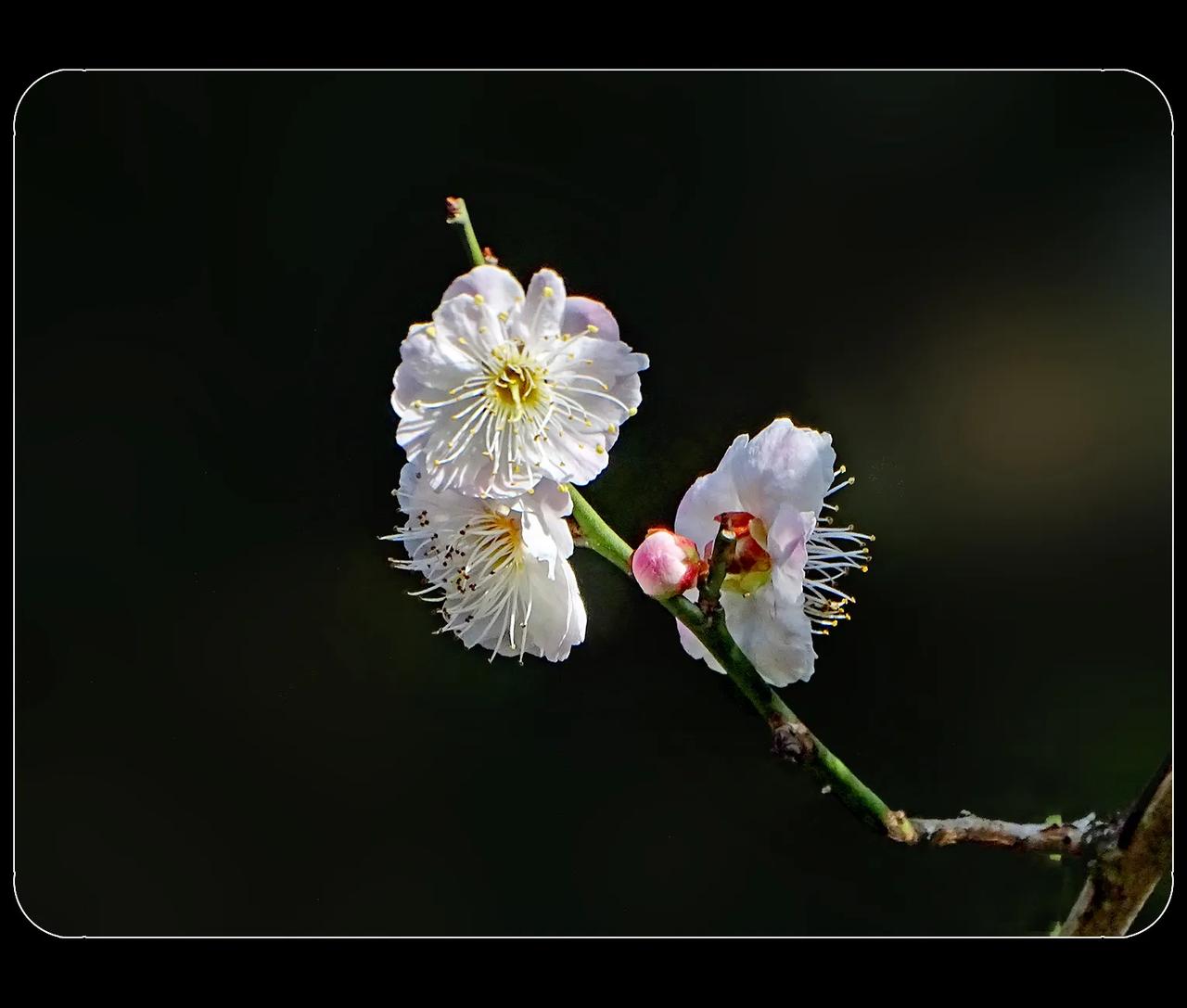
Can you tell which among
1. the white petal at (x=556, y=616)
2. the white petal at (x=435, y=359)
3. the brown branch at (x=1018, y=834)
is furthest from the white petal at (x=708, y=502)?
the brown branch at (x=1018, y=834)

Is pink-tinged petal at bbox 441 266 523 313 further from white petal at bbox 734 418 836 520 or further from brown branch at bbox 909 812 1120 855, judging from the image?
brown branch at bbox 909 812 1120 855

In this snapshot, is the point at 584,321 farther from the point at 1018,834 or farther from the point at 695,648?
the point at 1018,834

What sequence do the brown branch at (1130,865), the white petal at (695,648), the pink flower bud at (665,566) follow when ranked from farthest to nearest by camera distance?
the brown branch at (1130,865)
the white petal at (695,648)
the pink flower bud at (665,566)

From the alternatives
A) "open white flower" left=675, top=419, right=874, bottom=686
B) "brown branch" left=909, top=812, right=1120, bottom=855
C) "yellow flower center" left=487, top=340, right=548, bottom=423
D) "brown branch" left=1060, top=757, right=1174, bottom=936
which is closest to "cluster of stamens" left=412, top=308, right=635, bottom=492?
"yellow flower center" left=487, top=340, right=548, bottom=423

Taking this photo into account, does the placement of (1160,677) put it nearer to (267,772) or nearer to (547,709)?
(547,709)

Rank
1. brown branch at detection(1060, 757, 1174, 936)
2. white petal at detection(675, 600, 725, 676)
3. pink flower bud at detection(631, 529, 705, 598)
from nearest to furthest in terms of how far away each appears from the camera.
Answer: pink flower bud at detection(631, 529, 705, 598) < white petal at detection(675, 600, 725, 676) < brown branch at detection(1060, 757, 1174, 936)

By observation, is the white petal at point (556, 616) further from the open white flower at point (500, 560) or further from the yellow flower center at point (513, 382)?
the yellow flower center at point (513, 382)
